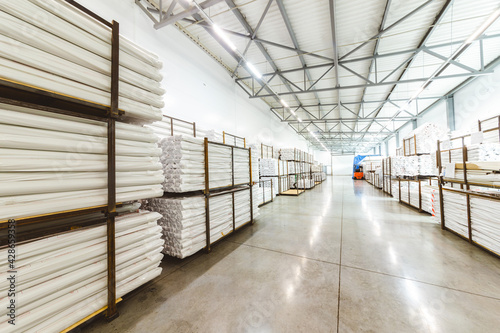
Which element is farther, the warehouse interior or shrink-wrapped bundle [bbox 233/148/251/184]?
shrink-wrapped bundle [bbox 233/148/251/184]


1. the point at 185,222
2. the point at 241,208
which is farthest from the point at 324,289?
the point at 241,208

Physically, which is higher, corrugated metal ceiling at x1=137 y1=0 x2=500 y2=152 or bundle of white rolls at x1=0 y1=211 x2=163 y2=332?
corrugated metal ceiling at x1=137 y1=0 x2=500 y2=152

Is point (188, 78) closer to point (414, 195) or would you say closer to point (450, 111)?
point (414, 195)

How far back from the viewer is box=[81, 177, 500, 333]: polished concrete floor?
1900 millimetres

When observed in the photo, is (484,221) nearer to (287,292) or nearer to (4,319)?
(287,292)

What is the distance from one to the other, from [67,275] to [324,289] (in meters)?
2.94

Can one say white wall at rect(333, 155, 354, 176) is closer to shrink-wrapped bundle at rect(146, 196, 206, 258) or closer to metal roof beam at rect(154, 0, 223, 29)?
metal roof beam at rect(154, 0, 223, 29)

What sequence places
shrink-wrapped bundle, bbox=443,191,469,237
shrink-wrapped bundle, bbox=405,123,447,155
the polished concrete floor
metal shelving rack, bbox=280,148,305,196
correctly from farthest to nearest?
metal shelving rack, bbox=280,148,305,196 → shrink-wrapped bundle, bbox=405,123,447,155 → shrink-wrapped bundle, bbox=443,191,469,237 → the polished concrete floor

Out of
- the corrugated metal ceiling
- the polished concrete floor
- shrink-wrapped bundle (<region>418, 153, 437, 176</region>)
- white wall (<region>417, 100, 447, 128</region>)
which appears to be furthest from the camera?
white wall (<region>417, 100, 447, 128</region>)

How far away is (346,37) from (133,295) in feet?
30.9

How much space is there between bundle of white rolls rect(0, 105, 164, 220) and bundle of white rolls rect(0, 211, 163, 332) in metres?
0.32

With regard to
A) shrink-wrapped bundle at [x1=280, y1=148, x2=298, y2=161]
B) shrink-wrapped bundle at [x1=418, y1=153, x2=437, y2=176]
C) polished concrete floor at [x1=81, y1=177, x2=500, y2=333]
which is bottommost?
polished concrete floor at [x1=81, y1=177, x2=500, y2=333]

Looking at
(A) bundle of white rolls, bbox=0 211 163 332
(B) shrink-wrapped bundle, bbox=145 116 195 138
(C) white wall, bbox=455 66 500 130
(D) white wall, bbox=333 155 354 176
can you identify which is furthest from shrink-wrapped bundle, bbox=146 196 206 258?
(D) white wall, bbox=333 155 354 176

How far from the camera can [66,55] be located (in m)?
1.72
